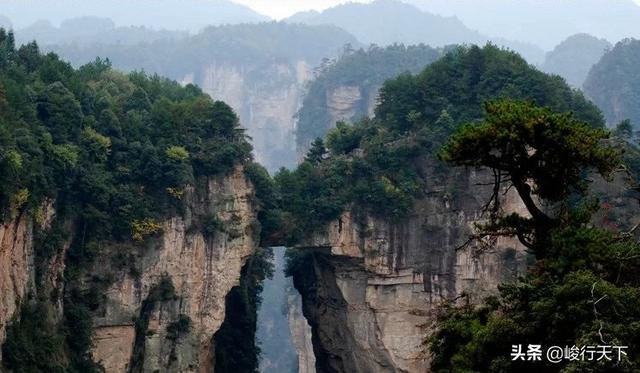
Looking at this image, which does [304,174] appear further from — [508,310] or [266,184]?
[508,310]

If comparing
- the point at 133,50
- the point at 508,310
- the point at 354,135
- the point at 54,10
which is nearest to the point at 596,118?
the point at 354,135

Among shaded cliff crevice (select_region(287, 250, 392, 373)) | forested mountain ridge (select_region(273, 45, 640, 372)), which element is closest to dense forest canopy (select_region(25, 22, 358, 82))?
shaded cliff crevice (select_region(287, 250, 392, 373))

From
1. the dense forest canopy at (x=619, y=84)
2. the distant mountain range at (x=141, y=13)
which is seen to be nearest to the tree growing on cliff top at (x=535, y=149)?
the dense forest canopy at (x=619, y=84)

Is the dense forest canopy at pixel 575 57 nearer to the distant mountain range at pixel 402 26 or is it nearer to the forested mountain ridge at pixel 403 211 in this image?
the distant mountain range at pixel 402 26

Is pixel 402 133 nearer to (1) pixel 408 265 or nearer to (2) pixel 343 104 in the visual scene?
(1) pixel 408 265

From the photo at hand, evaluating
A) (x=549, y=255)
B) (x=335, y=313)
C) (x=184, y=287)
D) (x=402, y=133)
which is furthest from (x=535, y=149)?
(x=335, y=313)

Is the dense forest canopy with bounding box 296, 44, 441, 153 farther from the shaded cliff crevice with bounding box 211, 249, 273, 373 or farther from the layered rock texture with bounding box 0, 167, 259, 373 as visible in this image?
the layered rock texture with bounding box 0, 167, 259, 373
